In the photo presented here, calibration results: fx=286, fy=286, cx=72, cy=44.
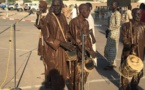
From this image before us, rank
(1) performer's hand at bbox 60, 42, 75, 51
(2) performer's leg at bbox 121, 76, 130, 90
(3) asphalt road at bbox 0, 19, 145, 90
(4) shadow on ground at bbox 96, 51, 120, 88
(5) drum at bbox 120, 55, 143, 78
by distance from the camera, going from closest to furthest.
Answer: (1) performer's hand at bbox 60, 42, 75, 51, (5) drum at bbox 120, 55, 143, 78, (2) performer's leg at bbox 121, 76, 130, 90, (3) asphalt road at bbox 0, 19, 145, 90, (4) shadow on ground at bbox 96, 51, 120, 88

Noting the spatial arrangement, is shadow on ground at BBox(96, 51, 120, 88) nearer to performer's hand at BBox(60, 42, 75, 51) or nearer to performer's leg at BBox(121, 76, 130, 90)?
performer's leg at BBox(121, 76, 130, 90)

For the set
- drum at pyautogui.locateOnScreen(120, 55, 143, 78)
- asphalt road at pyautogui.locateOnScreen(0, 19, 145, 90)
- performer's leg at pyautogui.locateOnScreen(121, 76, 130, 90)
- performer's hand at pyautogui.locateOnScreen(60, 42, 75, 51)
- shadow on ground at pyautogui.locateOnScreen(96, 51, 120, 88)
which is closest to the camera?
performer's hand at pyautogui.locateOnScreen(60, 42, 75, 51)

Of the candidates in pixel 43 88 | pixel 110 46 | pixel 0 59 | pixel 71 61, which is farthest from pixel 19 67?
pixel 71 61

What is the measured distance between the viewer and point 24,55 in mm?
10539

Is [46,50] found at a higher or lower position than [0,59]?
higher

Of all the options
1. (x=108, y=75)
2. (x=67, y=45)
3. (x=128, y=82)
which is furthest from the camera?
(x=108, y=75)

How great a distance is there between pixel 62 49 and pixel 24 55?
18.5 feet

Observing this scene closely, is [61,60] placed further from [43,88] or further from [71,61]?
[43,88]

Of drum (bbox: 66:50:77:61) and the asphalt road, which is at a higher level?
drum (bbox: 66:50:77:61)

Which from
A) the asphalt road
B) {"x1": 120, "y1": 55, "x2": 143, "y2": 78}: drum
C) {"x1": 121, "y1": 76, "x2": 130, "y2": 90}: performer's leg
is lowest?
the asphalt road

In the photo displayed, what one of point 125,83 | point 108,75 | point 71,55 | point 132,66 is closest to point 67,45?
point 71,55

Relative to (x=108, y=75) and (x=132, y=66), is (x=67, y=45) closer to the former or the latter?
(x=132, y=66)

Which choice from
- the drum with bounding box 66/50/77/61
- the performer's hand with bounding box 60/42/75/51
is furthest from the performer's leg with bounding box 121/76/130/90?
the performer's hand with bounding box 60/42/75/51

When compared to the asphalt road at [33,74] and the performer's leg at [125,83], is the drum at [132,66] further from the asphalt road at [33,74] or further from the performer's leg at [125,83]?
the asphalt road at [33,74]
